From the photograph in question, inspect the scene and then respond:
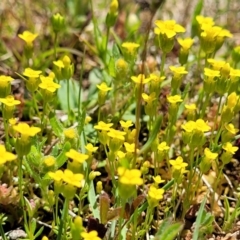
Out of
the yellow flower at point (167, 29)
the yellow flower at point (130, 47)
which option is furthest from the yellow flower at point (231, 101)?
the yellow flower at point (130, 47)

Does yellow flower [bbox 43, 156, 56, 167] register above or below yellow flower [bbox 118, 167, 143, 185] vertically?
below

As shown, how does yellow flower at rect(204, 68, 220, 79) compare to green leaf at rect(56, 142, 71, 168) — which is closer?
green leaf at rect(56, 142, 71, 168)

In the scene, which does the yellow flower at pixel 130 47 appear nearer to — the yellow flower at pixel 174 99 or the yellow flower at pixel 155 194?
the yellow flower at pixel 174 99

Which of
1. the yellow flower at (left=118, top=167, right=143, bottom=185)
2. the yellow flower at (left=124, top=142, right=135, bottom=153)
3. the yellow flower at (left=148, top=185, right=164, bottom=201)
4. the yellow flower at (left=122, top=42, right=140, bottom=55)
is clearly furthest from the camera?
the yellow flower at (left=122, top=42, right=140, bottom=55)

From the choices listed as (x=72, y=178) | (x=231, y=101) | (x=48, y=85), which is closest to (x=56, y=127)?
(x=48, y=85)

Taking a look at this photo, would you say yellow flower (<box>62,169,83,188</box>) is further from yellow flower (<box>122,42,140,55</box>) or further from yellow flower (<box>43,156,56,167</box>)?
yellow flower (<box>122,42,140,55</box>)

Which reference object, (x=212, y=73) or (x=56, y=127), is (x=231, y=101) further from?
(x=56, y=127)

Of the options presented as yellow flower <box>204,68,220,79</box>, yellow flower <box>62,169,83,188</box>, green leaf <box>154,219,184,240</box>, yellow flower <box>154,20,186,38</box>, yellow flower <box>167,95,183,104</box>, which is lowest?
green leaf <box>154,219,184,240</box>

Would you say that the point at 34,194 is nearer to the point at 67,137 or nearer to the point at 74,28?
the point at 67,137

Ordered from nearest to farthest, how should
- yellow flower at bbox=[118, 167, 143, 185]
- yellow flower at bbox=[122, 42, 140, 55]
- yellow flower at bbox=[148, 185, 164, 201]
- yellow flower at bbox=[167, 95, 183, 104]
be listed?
yellow flower at bbox=[118, 167, 143, 185], yellow flower at bbox=[148, 185, 164, 201], yellow flower at bbox=[167, 95, 183, 104], yellow flower at bbox=[122, 42, 140, 55]

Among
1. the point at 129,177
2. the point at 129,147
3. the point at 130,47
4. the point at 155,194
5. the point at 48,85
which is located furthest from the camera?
the point at 130,47

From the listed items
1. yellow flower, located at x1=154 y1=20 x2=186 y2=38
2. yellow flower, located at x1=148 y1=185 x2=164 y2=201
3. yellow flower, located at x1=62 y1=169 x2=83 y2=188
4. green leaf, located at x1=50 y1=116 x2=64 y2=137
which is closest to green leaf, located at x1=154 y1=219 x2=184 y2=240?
yellow flower, located at x1=148 y1=185 x2=164 y2=201
